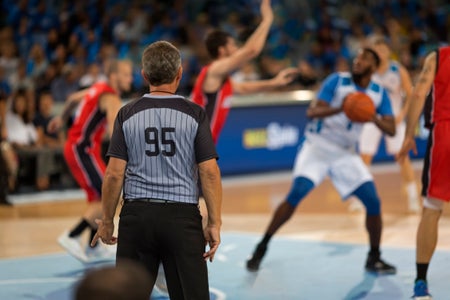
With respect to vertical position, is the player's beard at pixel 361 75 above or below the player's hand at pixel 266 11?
below

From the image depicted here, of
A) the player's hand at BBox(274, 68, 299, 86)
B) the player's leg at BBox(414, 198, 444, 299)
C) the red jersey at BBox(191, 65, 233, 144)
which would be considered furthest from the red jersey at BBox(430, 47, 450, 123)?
the red jersey at BBox(191, 65, 233, 144)

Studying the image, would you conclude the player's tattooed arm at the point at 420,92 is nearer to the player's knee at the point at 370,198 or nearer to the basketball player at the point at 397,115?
the player's knee at the point at 370,198

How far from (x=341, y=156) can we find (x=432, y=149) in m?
1.71

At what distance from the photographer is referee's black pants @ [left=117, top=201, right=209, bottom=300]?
463 cm

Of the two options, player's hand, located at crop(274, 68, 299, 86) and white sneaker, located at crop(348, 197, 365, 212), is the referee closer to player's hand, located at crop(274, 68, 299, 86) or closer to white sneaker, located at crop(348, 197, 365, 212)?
player's hand, located at crop(274, 68, 299, 86)

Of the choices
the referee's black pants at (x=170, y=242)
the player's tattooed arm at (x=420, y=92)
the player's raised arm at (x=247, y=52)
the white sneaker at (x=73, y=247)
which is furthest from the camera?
the white sneaker at (x=73, y=247)

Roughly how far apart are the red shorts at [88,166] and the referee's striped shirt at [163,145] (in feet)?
11.5

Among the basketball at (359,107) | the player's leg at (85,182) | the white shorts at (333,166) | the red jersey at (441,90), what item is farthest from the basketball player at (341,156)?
the player's leg at (85,182)

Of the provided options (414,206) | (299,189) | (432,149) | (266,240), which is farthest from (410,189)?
(432,149)

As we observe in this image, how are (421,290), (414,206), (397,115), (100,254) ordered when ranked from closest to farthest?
(421,290) → (100,254) → (414,206) → (397,115)

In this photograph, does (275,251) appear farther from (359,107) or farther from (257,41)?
(257,41)

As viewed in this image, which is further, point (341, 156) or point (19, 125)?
point (19, 125)

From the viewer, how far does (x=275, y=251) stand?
902 centimetres

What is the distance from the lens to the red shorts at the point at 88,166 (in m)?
8.27
